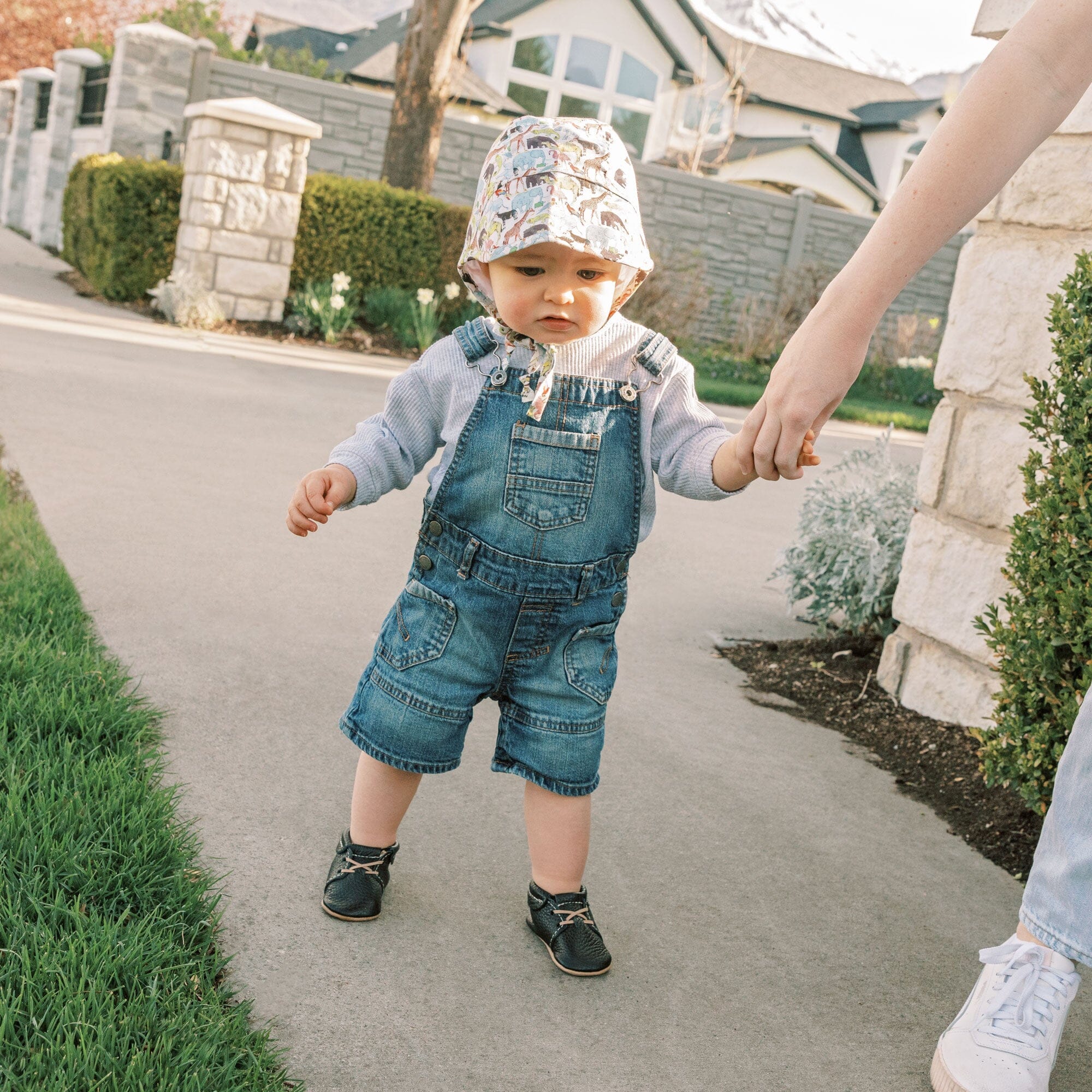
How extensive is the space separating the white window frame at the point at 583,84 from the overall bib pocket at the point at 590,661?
1126 inches

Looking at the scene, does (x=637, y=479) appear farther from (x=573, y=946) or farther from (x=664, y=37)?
(x=664, y=37)

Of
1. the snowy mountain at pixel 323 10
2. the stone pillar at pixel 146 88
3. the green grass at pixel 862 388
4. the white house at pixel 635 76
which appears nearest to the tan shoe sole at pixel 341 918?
the green grass at pixel 862 388

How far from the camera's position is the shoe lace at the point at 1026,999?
1.83m

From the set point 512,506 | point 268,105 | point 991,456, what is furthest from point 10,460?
point 268,105

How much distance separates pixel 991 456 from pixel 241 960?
2.41 meters

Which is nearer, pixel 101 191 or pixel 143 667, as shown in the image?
pixel 143 667

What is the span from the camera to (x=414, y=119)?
11.6m

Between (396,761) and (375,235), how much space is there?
30.9ft

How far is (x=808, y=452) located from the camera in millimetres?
1605

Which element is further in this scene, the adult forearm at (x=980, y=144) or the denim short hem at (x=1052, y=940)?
the denim short hem at (x=1052, y=940)

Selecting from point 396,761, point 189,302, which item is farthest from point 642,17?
point 396,761

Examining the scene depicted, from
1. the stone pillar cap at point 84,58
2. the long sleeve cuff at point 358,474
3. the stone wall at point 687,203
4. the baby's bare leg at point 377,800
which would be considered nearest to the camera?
the long sleeve cuff at point 358,474

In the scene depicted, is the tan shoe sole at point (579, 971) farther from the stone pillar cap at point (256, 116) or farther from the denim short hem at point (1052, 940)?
the stone pillar cap at point (256, 116)

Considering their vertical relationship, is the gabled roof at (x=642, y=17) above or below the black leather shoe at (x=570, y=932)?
above
